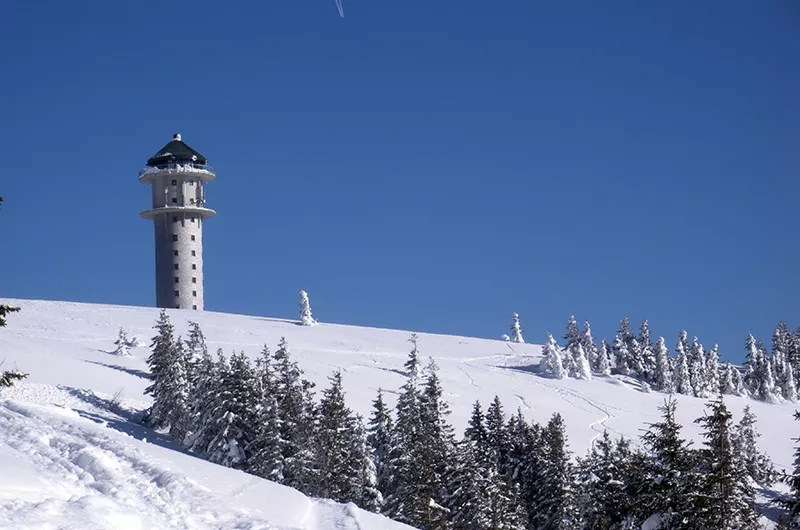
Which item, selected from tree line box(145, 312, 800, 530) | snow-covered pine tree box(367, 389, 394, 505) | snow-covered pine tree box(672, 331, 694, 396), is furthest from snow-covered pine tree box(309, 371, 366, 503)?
snow-covered pine tree box(672, 331, 694, 396)

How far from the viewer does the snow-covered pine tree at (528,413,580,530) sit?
49.4 meters

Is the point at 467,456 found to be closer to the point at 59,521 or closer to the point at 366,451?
the point at 366,451

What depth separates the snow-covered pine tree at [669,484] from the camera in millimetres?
23297

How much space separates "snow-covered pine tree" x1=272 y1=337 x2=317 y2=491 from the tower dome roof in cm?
7390

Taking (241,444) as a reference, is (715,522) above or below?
below

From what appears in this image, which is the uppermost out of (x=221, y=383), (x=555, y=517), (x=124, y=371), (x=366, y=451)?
(x=124, y=371)

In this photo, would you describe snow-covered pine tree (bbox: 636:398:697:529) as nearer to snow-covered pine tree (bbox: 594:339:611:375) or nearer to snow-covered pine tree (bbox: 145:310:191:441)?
snow-covered pine tree (bbox: 145:310:191:441)

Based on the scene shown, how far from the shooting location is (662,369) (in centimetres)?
10862

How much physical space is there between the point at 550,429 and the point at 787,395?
7780 cm

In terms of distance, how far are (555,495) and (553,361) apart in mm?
50463

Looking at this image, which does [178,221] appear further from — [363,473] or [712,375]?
[363,473]

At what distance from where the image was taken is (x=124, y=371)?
6769 cm

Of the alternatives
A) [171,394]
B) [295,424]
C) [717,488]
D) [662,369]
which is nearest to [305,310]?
[662,369]

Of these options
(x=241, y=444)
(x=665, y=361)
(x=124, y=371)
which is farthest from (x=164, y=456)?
(x=665, y=361)
